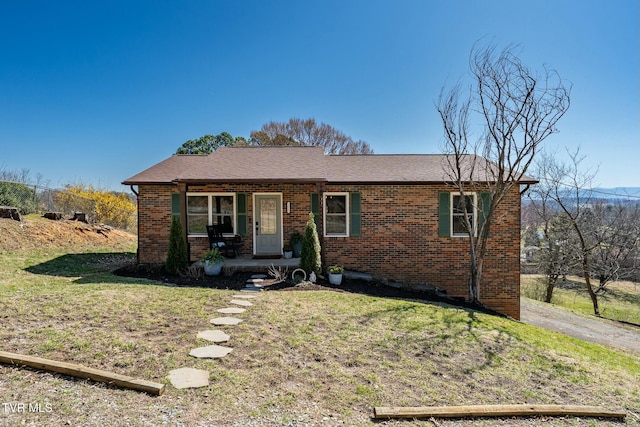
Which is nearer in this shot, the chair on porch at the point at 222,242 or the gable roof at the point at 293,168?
the gable roof at the point at 293,168

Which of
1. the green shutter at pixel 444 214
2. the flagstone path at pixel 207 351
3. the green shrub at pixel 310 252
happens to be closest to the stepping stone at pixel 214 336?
the flagstone path at pixel 207 351

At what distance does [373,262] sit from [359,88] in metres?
8.79

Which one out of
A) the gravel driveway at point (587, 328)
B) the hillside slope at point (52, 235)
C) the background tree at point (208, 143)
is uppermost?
the background tree at point (208, 143)

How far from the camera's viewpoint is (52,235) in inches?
488

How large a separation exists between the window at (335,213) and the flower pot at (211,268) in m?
3.33

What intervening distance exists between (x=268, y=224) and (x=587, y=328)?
36.5ft

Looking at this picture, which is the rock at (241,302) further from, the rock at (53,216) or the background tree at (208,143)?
the background tree at (208,143)

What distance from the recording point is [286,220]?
35.4 ft

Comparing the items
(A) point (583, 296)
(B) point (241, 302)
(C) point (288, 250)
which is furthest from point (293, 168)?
(A) point (583, 296)

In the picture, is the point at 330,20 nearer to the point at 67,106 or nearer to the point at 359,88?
the point at 359,88

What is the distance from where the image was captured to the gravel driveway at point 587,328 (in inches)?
379

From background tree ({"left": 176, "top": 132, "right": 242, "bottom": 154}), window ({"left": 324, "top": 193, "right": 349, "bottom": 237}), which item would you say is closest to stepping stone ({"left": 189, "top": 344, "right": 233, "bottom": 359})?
window ({"left": 324, "top": 193, "right": 349, "bottom": 237})

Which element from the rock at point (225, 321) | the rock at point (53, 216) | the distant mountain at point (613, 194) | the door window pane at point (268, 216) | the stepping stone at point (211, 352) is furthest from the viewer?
the distant mountain at point (613, 194)

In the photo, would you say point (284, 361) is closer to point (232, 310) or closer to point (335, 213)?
point (232, 310)
